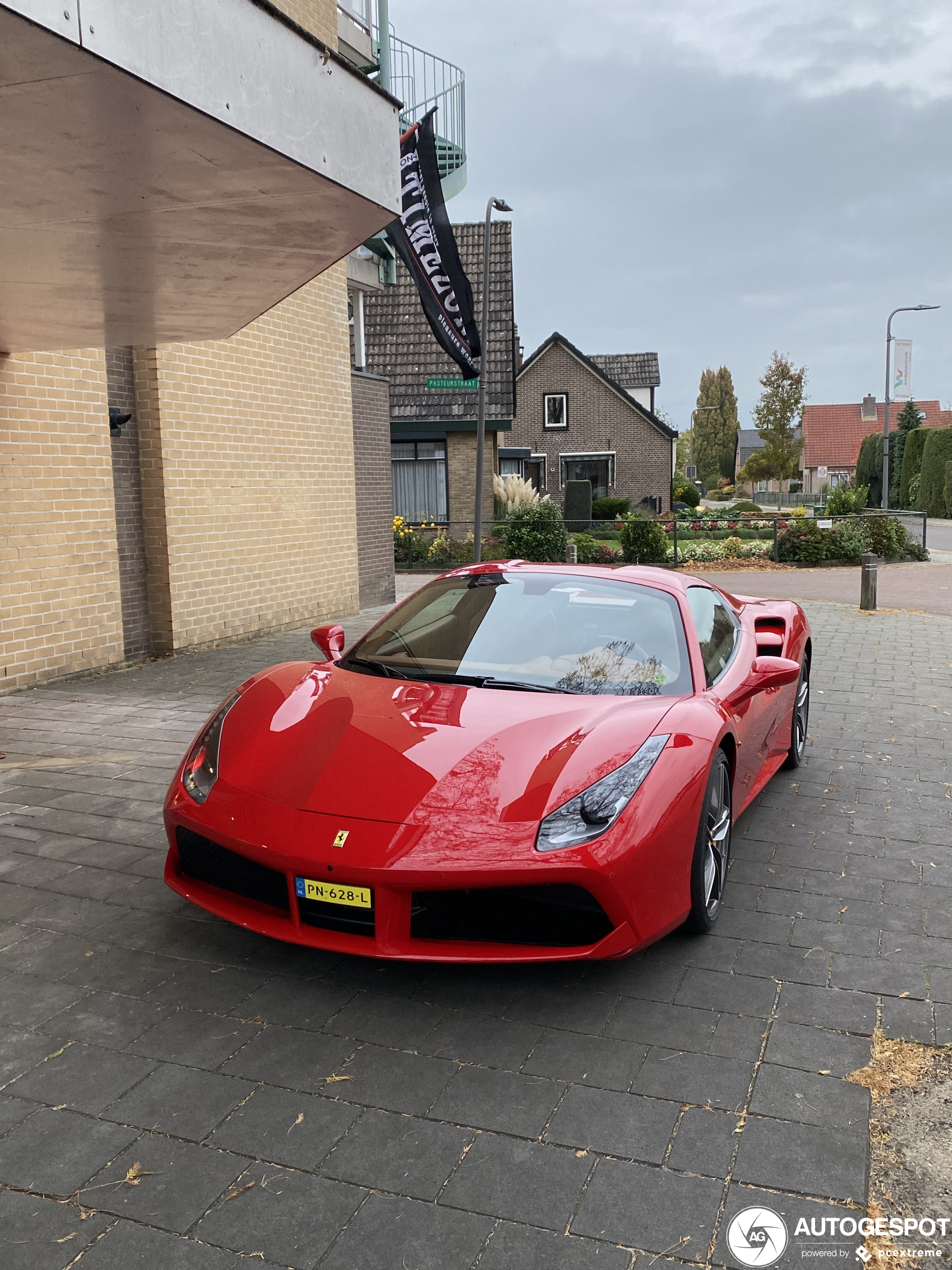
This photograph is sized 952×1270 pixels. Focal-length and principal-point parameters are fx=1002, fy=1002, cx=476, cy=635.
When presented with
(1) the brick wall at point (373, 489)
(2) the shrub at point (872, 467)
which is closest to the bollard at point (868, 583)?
(1) the brick wall at point (373, 489)

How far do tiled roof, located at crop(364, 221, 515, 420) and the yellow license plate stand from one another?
23.2 m

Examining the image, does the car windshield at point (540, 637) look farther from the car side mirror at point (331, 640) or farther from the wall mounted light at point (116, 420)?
the wall mounted light at point (116, 420)

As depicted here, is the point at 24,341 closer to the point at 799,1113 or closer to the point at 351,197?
the point at 351,197

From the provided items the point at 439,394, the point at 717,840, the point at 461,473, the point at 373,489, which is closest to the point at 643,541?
the point at 461,473

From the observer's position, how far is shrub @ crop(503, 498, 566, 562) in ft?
74.4

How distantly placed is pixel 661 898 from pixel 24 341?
269 inches

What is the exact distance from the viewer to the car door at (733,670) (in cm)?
415

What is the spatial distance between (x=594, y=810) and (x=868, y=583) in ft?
40.7

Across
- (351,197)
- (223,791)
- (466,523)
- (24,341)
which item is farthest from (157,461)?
(466,523)

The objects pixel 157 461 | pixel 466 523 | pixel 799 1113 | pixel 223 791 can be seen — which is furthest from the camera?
pixel 466 523

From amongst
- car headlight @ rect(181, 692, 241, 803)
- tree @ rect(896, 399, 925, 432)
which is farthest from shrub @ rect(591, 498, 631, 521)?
car headlight @ rect(181, 692, 241, 803)

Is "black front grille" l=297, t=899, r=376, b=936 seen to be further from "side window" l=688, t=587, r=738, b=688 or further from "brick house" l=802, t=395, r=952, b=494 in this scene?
"brick house" l=802, t=395, r=952, b=494

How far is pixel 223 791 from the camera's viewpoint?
11.2 ft

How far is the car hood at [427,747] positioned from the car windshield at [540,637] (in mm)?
180
